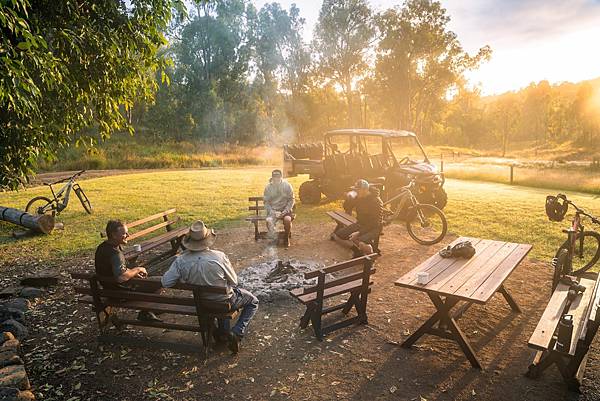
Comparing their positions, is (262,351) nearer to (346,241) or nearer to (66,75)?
(346,241)

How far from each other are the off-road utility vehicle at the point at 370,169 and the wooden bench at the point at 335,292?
5298mm

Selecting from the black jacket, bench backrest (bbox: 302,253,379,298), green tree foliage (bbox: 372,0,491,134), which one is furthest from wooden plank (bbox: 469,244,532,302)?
green tree foliage (bbox: 372,0,491,134)

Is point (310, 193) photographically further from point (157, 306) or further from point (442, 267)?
point (157, 306)

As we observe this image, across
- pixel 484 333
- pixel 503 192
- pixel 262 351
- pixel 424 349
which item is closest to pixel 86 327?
pixel 262 351

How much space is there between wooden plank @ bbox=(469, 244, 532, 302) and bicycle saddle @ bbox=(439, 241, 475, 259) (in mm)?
410

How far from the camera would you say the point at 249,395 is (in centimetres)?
389

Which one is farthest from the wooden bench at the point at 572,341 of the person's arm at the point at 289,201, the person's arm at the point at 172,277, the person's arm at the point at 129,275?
the person's arm at the point at 289,201

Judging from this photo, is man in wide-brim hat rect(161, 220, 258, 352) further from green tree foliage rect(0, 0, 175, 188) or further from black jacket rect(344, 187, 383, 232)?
black jacket rect(344, 187, 383, 232)

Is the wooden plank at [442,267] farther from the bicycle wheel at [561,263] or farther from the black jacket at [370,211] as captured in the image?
the black jacket at [370,211]

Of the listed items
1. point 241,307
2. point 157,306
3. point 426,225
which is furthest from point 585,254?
point 157,306

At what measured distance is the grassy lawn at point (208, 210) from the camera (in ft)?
30.1

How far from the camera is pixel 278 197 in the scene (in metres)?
9.17

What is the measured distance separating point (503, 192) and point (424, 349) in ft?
48.3

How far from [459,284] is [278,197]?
5418 mm
